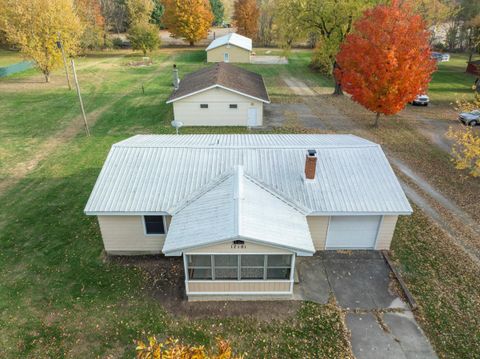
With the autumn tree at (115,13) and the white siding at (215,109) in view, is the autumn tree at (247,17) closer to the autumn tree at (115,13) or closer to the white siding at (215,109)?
the autumn tree at (115,13)

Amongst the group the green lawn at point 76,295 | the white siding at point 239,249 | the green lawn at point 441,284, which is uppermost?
the white siding at point 239,249

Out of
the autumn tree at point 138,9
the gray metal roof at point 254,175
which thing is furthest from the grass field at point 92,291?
the autumn tree at point 138,9

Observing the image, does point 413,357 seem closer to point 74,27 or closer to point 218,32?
point 74,27

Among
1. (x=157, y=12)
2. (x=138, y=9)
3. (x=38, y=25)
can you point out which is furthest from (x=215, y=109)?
(x=157, y=12)

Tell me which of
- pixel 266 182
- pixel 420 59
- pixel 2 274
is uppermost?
pixel 420 59

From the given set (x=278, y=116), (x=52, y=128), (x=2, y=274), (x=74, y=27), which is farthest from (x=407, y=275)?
(x=74, y=27)

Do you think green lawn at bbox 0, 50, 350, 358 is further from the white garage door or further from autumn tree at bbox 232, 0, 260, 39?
autumn tree at bbox 232, 0, 260, 39
